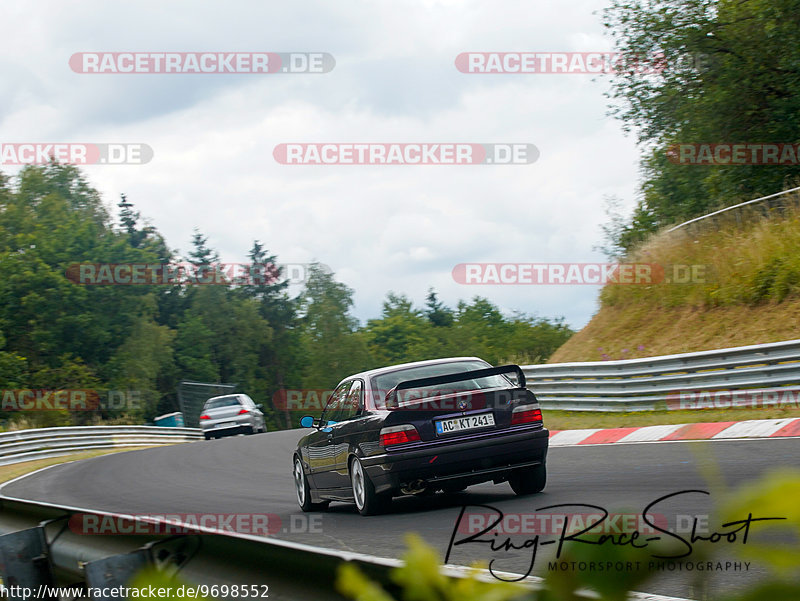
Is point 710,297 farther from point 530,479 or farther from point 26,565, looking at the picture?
point 26,565

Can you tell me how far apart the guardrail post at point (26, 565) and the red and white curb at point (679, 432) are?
747cm

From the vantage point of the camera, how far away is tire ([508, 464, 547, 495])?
935cm

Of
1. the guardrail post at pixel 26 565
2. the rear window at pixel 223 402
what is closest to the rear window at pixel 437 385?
the guardrail post at pixel 26 565

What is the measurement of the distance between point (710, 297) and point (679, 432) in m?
7.27

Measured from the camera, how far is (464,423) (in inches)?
350

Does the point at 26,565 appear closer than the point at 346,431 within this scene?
Yes

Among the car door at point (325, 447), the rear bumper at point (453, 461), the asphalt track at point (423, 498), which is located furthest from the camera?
the car door at point (325, 447)

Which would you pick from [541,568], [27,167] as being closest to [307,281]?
[27,167]

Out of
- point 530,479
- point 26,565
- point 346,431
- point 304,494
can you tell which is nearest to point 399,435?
point 346,431

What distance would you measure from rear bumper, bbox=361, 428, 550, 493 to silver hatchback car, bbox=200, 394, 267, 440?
27552 millimetres

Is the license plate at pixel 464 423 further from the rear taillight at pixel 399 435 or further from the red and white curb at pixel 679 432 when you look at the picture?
the red and white curb at pixel 679 432

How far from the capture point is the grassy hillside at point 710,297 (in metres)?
18.3

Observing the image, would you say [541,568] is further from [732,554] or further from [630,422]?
[630,422]

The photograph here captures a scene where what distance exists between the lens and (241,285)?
110625mm
